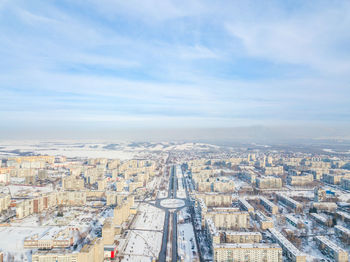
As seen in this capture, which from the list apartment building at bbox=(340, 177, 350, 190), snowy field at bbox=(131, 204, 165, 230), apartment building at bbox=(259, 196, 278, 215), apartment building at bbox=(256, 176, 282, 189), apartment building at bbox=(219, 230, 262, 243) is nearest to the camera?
apartment building at bbox=(219, 230, 262, 243)

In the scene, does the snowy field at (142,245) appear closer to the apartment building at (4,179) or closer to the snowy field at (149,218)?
the snowy field at (149,218)

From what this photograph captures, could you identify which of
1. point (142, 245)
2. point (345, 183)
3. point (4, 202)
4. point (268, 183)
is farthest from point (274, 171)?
point (4, 202)

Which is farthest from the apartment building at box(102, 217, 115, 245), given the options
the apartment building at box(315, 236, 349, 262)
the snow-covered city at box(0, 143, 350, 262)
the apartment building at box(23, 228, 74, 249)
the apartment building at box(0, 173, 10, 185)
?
the apartment building at box(0, 173, 10, 185)

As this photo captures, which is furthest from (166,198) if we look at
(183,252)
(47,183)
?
(47,183)

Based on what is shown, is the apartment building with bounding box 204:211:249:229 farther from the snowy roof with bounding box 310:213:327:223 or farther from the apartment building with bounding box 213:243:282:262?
the snowy roof with bounding box 310:213:327:223

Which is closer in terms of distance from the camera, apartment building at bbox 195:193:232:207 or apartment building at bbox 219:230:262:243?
apartment building at bbox 219:230:262:243

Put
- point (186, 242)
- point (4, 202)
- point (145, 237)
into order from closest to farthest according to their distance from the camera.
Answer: point (186, 242)
point (145, 237)
point (4, 202)

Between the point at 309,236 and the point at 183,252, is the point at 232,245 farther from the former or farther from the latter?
the point at 309,236

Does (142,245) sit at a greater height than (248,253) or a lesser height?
lesser

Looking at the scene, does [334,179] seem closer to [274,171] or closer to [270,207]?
[274,171]

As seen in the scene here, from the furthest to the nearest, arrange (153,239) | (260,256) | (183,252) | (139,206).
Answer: (139,206) < (153,239) < (183,252) < (260,256)

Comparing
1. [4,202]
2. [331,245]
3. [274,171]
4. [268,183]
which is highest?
[274,171]
